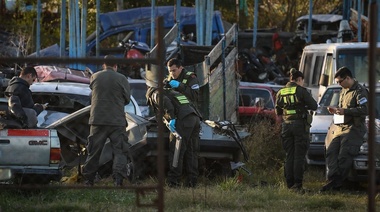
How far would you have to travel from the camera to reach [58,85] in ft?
49.5

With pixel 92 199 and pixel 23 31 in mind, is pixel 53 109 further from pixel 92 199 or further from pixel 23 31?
pixel 23 31

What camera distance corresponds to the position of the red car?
18031 mm

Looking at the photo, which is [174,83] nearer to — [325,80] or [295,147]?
[295,147]

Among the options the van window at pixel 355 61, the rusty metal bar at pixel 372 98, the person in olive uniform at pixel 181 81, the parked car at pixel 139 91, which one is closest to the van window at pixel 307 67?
the van window at pixel 355 61

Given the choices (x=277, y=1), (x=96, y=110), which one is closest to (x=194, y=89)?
(x=96, y=110)

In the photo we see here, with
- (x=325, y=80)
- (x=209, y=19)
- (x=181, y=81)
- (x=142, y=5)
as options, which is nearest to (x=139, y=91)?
(x=325, y=80)

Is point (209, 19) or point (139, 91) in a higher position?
point (209, 19)

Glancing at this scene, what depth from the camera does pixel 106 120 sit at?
40.3 feet

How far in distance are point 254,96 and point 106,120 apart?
8.94 metres

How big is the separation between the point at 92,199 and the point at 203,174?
3.02 metres

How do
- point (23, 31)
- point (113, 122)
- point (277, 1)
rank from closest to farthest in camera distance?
point (113, 122) < point (23, 31) < point (277, 1)

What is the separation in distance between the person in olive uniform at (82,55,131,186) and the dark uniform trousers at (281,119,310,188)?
2294mm

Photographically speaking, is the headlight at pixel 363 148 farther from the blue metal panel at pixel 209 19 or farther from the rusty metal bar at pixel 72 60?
the blue metal panel at pixel 209 19

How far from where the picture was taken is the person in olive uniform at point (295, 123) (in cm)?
1315
